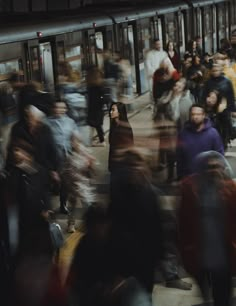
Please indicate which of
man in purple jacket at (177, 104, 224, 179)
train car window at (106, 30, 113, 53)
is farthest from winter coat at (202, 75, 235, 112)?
train car window at (106, 30, 113, 53)

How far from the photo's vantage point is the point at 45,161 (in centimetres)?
725

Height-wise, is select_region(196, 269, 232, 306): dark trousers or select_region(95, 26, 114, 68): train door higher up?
select_region(95, 26, 114, 68): train door

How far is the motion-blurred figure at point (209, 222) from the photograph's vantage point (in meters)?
5.09

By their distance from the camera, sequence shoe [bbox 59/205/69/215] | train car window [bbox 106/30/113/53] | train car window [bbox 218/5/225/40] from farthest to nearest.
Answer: train car window [bbox 218/5/225/40] → train car window [bbox 106/30/113/53] → shoe [bbox 59/205/69/215]

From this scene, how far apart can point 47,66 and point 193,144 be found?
6810mm

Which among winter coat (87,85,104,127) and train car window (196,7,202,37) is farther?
train car window (196,7,202,37)

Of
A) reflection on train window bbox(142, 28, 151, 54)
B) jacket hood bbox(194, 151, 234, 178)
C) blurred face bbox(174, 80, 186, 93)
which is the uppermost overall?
jacket hood bbox(194, 151, 234, 178)

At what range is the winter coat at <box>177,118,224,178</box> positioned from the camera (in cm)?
725

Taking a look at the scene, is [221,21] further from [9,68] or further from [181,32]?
[9,68]

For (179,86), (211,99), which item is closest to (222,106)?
(211,99)

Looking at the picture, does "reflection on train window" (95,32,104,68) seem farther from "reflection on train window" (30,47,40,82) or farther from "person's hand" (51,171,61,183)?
"person's hand" (51,171,61,183)

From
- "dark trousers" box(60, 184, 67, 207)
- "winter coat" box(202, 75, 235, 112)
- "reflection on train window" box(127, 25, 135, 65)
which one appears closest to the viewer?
"dark trousers" box(60, 184, 67, 207)

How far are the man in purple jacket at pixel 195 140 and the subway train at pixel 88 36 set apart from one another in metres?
4.87

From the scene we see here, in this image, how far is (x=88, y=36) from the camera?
15.6 metres
